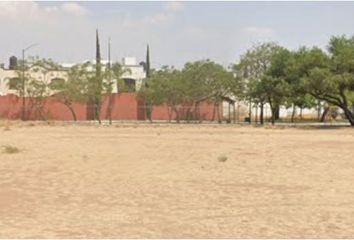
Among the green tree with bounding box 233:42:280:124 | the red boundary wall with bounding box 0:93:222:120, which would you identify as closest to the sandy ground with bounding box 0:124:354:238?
the green tree with bounding box 233:42:280:124

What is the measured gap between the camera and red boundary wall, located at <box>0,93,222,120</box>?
74375 mm

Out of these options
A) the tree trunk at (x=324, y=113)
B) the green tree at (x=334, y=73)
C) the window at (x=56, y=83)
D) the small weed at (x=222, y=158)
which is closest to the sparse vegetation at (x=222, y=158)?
the small weed at (x=222, y=158)

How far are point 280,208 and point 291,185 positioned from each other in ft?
11.4

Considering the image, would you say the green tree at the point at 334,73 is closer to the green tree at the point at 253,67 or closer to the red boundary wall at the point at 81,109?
the green tree at the point at 253,67

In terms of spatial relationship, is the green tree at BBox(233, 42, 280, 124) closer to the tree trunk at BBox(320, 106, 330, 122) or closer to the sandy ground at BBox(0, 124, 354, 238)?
the tree trunk at BBox(320, 106, 330, 122)

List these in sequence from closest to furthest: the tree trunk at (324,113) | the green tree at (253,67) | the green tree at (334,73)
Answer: the green tree at (334,73) → the green tree at (253,67) → the tree trunk at (324,113)

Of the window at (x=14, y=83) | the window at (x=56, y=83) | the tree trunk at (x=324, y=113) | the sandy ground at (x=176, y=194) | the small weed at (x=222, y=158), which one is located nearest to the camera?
the sandy ground at (x=176, y=194)

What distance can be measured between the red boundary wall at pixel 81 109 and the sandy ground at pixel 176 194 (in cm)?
5085

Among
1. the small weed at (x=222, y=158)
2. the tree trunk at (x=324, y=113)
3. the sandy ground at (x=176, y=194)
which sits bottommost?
the sandy ground at (x=176, y=194)

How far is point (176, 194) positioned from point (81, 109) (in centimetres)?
6405

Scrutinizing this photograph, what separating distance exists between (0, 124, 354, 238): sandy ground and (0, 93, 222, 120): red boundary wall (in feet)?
167

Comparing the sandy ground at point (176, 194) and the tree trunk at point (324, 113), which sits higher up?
the tree trunk at point (324, 113)

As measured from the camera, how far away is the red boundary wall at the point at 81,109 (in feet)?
244

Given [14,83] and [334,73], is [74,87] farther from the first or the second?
[334,73]
